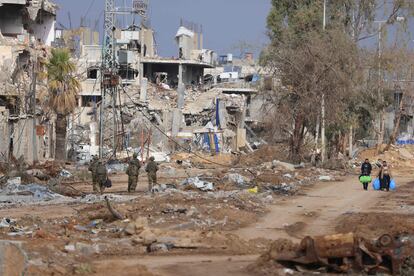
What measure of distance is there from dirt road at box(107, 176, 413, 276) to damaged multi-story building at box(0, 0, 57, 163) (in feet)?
51.1

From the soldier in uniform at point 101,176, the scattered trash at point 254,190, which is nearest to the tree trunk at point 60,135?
the soldier in uniform at point 101,176

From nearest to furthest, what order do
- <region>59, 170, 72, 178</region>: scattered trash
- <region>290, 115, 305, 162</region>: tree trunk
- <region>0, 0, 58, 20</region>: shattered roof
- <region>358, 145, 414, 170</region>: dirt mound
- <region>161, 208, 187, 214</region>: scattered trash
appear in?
<region>161, 208, 187, 214</region>: scattered trash → <region>59, 170, 72, 178</region>: scattered trash → <region>290, 115, 305, 162</region>: tree trunk → <region>0, 0, 58, 20</region>: shattered roof → <region>358, 145, 414, 170</region>: dirt mound

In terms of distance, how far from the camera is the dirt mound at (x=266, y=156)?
5088cm

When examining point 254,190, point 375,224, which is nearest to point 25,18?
point 254,190

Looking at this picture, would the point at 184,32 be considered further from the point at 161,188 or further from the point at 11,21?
the point at 161,188

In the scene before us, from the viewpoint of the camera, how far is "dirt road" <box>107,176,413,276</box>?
15375mm

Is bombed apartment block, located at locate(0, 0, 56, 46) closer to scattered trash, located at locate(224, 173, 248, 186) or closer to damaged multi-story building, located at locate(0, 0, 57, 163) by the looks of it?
damaged multi-story building, located at locate(0, 0, 57, 163)

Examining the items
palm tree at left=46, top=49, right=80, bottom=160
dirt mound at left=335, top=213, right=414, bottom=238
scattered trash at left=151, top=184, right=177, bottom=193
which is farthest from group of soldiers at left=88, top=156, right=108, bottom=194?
palm tree at left=46, top=49, right=80, bottom=160

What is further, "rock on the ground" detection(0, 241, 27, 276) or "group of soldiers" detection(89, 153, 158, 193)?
"group of soldiers" detection(89, 153, 158, 193)

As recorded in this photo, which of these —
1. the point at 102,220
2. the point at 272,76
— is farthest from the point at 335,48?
the point at 102,220

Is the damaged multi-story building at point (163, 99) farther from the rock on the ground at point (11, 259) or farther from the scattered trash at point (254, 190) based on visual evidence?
the rock on the ground at point (11, 259)

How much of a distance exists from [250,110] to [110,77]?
141 feet

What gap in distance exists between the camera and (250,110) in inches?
3410

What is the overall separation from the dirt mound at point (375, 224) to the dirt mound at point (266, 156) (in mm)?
26148
